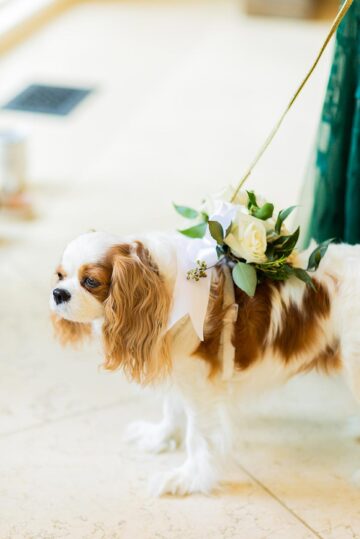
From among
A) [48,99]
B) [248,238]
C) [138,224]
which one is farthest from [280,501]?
[48,99]

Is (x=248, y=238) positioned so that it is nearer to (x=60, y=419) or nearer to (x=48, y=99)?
(x=60, y=419)

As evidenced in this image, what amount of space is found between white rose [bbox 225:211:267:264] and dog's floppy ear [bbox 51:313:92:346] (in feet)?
1.57

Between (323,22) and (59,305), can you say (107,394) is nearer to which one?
(59,305)

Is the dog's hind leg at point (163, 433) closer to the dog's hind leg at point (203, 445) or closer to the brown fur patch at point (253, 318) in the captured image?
the dog's hind leg at point (203, 445)

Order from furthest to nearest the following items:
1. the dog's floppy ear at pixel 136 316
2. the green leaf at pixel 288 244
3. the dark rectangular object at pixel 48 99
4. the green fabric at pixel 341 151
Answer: the dark rectangular object at pixel 48 99, the green fabric at pixel 341 151, the green leaf at pixel 288 244, the dog's floppy ear at pixel 136 316

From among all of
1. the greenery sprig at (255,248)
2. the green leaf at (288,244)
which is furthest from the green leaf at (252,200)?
the green leaf at (288,244)

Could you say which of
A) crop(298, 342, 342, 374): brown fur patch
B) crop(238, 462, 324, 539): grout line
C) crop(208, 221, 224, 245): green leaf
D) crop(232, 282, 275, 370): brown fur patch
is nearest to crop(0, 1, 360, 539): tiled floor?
crop(238, 462, 324, 539): grout line

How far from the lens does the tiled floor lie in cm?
213

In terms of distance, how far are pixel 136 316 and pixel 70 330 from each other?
33cm

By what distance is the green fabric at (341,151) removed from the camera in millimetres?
2297

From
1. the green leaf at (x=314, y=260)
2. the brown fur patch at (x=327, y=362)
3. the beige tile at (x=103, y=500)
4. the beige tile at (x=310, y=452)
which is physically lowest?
the beige tile at (x=103, y=500)

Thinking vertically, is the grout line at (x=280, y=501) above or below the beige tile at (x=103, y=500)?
above

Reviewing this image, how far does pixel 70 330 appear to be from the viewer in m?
2.16

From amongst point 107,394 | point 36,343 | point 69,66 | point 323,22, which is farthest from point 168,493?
point 323,22
